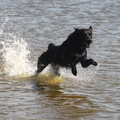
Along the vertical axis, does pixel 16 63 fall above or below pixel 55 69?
above

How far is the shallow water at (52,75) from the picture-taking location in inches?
221

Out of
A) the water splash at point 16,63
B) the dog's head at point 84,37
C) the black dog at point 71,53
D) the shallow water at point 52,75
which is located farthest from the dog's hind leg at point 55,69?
the dog's head at point 84,37

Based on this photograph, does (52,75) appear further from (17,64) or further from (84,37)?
(84,37)

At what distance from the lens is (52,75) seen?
7.95 m

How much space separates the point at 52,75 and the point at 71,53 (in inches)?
42.6

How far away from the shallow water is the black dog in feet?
1.61

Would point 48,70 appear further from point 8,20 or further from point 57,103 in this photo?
point 8,20

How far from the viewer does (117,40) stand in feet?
36.6

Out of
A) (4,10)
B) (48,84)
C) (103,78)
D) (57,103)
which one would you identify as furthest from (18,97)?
(4,10)

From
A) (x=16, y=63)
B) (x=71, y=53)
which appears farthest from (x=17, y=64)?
(x=71, y=53)

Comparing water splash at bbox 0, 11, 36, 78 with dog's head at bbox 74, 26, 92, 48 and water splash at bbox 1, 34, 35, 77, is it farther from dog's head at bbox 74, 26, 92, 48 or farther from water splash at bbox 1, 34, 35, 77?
dog's head at bbox 74, 26, 92, 48

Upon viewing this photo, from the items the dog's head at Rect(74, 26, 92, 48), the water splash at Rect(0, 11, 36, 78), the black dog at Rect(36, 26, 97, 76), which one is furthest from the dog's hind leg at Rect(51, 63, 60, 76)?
the dog's head at Rect(74, 26, 92, 48)

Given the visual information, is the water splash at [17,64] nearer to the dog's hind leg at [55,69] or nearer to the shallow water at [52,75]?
the shallow water at [52,75]

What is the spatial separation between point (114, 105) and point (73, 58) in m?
1.83
